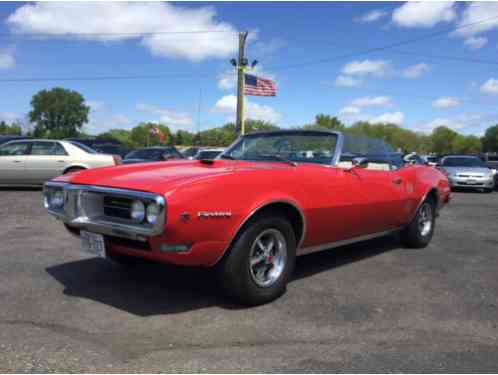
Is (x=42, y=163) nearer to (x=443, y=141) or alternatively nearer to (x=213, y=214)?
(x=213, y=214)

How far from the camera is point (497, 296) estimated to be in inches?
153

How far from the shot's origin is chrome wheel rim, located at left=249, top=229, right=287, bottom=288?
3553 millimetres

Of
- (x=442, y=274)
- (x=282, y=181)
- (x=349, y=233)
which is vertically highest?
(x=282, y=181)

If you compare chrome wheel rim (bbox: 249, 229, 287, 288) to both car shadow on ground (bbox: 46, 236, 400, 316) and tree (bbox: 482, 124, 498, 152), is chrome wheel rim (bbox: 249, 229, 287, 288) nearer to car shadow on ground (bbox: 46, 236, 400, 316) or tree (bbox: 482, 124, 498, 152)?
car shadow on ground (bbox: 46, 236, 400, 316)

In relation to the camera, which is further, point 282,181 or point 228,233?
point 282,181

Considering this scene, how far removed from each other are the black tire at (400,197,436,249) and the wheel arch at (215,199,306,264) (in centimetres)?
229

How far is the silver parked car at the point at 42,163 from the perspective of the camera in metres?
11.5

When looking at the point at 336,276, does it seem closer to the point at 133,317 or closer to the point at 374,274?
the point at 374,274

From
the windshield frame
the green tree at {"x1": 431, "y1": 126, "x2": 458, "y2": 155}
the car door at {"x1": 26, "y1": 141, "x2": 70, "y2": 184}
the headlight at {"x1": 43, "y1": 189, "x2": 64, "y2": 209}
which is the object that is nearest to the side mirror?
the windshield frame

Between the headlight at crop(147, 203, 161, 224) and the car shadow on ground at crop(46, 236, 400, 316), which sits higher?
the headlight at crop(147, 203, 161, 224)

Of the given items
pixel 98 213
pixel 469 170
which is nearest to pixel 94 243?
pixel 98 213

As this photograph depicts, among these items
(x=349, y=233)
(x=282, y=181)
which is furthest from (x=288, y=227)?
(x=349, y=233)

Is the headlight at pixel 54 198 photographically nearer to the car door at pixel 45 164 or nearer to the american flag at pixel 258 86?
the car door at pixel 45 164

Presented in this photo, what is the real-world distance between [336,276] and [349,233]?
0.42 metres
